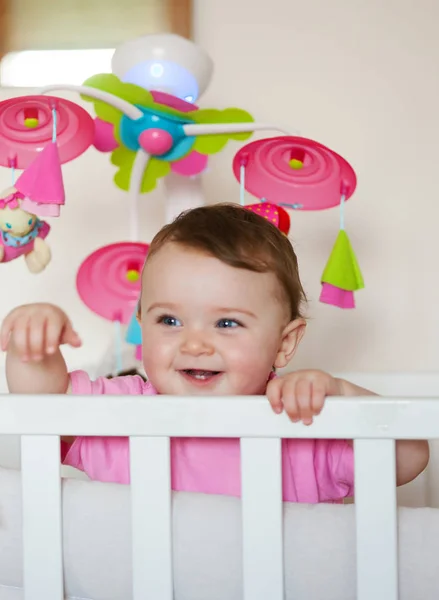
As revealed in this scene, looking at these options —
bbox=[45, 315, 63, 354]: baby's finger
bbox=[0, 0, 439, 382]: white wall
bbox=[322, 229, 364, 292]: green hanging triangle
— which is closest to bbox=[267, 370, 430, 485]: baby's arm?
bbox=[45, 315, 63, 354]: baby's finger

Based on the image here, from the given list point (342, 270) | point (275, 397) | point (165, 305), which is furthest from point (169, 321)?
point (342, 270)

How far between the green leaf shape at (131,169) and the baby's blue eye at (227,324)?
0.48 meters

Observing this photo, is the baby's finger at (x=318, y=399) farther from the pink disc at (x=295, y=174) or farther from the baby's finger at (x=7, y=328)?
the pink disc at (x=295, y=174)

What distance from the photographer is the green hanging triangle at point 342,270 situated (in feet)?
3.94

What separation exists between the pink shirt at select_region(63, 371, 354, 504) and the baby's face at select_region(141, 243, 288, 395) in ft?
0.23

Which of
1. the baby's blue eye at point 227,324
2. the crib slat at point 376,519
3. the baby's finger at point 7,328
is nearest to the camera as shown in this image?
the crib slat at point 376,519

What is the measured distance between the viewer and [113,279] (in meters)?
1.33

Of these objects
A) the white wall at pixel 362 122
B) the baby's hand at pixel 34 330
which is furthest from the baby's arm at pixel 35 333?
the white wall at pixel 362 122

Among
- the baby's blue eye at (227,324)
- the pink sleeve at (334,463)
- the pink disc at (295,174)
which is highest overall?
the pink disc at (295,174)

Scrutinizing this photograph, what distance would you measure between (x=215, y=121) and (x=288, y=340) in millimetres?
455

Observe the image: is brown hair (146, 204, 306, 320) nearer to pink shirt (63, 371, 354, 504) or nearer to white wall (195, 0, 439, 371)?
pink shirt (63, 371, 354, 504)

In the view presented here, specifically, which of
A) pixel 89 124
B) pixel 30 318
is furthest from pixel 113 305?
pixel 30 318

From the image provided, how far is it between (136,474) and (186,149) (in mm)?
678

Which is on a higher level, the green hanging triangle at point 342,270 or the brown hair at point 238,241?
the green hanging triangle at point 342,270
